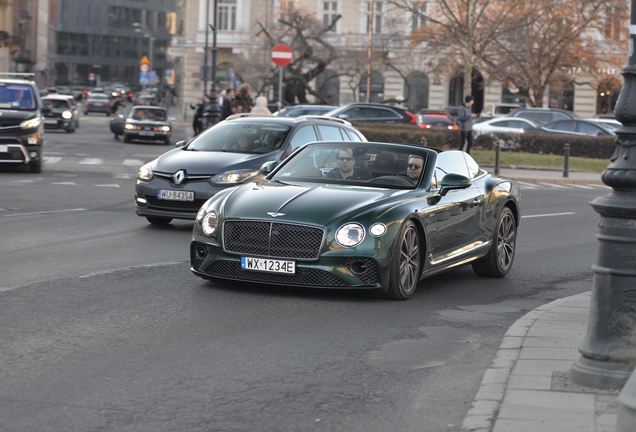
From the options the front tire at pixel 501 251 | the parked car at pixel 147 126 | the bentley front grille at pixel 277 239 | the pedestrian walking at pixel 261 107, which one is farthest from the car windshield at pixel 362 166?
the parked car at pixel 147 126

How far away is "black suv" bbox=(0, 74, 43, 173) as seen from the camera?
73.6 feet

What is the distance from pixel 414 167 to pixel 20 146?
14.0 m

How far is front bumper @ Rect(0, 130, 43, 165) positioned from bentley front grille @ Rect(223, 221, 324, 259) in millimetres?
14213


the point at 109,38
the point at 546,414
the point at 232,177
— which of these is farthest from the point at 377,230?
the point at 109,38

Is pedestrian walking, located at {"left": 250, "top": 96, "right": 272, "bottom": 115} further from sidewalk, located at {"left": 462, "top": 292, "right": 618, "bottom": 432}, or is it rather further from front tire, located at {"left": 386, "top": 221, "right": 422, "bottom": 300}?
sidewalk, located at {"left": 462, "top": 292, "right": 618, "bottom": 432}

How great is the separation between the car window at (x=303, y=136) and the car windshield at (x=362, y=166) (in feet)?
15.4

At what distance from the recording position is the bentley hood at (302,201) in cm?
923

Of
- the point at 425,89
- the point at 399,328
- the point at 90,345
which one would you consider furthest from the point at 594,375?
the point at 425,89

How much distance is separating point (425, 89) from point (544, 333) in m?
68.3

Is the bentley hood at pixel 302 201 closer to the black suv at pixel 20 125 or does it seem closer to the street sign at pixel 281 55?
the black suv at pixel 20 125

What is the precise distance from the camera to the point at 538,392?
19.7 feet

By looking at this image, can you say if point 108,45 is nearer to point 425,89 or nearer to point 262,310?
point 425,89

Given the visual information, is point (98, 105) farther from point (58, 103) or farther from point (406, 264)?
point (406, 264)

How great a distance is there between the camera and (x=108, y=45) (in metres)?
166
